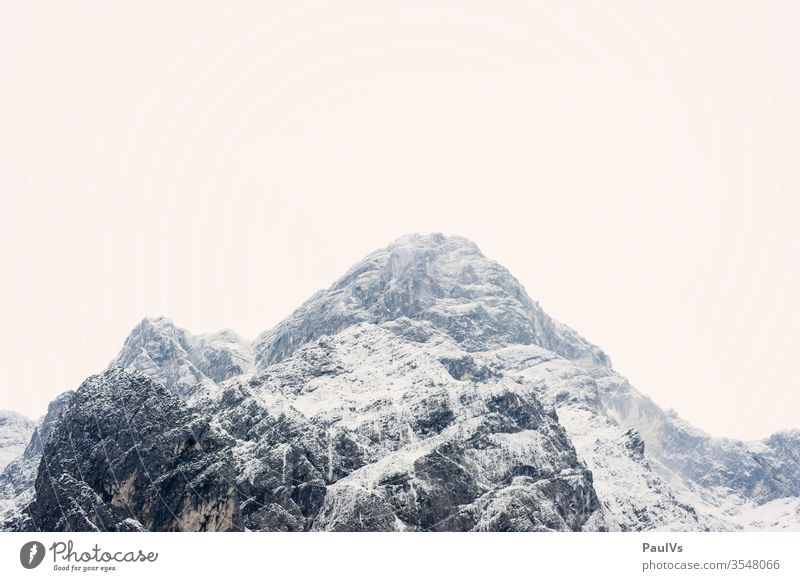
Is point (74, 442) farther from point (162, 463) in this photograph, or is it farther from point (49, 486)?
point (162, 463)

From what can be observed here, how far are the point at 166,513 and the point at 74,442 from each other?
3674 centimetres

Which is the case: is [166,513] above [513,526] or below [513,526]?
above

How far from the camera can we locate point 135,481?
185 meters

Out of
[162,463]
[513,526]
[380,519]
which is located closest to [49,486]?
[162,463]

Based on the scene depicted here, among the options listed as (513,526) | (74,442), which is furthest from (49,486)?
(513,526)

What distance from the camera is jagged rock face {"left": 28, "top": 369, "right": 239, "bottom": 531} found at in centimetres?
17650

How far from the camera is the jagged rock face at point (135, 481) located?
176500 millimetres
